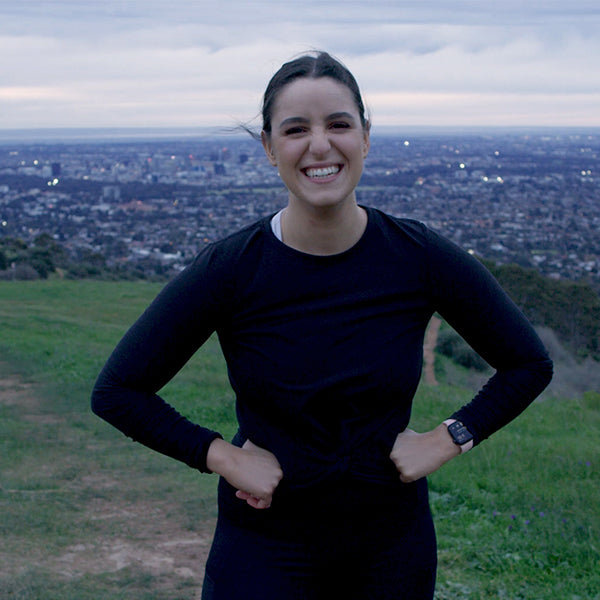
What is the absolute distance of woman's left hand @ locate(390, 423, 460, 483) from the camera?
1835 mm

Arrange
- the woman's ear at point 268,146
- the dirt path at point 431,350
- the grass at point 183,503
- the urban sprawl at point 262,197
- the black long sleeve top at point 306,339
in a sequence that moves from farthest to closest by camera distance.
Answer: the urban sprawl at point 262,197
the dirt path at point 431,350
the grass at point 183,503
the woman's ear at point 268,146
the black long sleeve top at point 306,339

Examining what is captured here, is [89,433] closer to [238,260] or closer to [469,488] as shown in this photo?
[469,488]

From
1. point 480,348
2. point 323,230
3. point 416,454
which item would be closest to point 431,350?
point 480,348

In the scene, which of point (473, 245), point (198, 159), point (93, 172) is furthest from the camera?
point (93, 172)

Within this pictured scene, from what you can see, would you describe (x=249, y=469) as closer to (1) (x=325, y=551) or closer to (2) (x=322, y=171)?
(1) (x=325, y=551)

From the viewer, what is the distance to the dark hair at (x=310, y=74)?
5.90ft

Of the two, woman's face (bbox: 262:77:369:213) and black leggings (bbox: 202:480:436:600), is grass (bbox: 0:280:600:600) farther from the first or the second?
woman's face (bbox: 262:77:369:213)

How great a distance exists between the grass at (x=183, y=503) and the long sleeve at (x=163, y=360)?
236 centimetres

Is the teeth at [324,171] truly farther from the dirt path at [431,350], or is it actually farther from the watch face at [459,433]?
the dirt path at [431,350]

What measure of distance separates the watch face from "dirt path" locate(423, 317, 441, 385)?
36.4ft

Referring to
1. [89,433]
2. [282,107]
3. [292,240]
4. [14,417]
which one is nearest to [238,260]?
[292,240]

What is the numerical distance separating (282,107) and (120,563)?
3.50 meters

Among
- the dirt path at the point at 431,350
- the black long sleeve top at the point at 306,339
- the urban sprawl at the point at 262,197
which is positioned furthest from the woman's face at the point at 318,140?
the urban sprawl at the point at 262,197

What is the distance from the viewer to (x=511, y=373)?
6.50 feet
